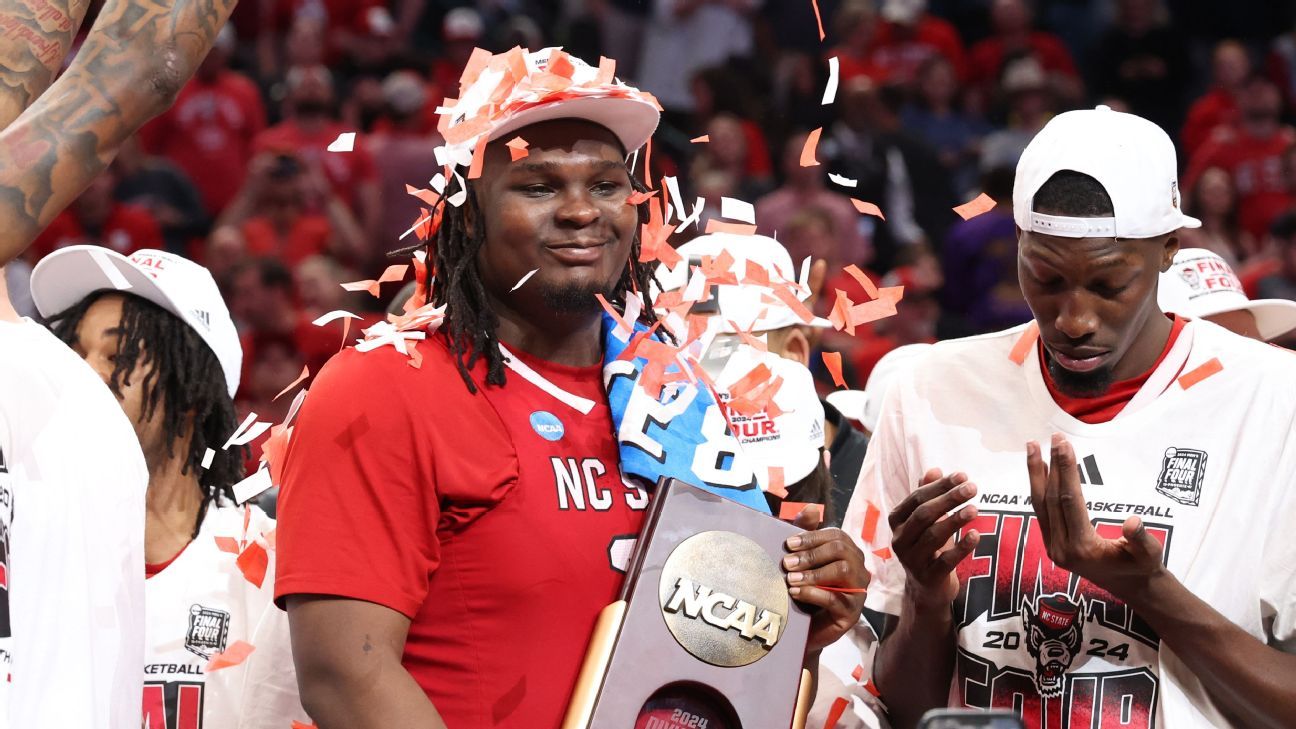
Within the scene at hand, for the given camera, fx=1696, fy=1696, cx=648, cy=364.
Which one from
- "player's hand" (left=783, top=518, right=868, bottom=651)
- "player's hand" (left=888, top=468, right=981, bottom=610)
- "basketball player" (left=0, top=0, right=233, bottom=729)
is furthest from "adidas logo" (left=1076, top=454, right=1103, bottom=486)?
"basketball player" (left=0, top=0, right=233, bottom=729)

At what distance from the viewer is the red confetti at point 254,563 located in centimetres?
295

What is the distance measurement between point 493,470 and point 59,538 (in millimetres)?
633

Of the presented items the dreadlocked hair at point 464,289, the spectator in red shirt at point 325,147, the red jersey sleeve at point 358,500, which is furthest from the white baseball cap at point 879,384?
the spectator in red shirt at point 325,147

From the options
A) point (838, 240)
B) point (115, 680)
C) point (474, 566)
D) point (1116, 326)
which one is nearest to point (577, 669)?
point (474, 566)

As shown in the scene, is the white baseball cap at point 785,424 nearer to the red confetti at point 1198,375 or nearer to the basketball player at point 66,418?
the red confetti at point 1198,375

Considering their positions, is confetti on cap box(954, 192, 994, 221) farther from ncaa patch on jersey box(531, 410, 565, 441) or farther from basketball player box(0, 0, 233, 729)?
basketball player box(0, 0, 233, 729)

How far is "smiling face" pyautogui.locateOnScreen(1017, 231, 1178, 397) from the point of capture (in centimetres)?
268

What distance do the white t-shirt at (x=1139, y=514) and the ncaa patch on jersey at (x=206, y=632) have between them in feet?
4.13

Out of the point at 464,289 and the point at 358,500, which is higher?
the point at 464,289

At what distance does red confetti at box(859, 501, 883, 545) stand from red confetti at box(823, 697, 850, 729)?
28 centimetres

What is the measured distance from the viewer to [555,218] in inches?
96.6

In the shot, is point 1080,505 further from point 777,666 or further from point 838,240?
point 838,240

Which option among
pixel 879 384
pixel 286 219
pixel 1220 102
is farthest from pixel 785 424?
pixel 1220 102

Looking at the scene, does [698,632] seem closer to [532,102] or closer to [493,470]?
[493,470]
